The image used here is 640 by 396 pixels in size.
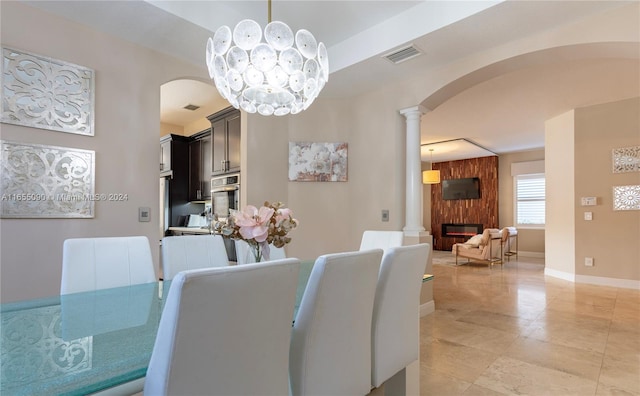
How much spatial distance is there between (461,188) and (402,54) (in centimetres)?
746

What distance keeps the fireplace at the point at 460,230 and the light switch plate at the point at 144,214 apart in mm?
8629

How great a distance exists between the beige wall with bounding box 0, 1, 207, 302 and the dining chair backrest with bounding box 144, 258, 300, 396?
7.24 feet

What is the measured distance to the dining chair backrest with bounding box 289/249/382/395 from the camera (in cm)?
110

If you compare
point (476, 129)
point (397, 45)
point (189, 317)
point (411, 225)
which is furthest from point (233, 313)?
point (476, 129)

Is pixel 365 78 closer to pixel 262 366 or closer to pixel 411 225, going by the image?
pixel 411 225

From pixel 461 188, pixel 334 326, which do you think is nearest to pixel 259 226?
pixel 334 326

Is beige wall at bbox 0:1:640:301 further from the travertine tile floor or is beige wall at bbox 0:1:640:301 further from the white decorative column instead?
the travertine tile floor

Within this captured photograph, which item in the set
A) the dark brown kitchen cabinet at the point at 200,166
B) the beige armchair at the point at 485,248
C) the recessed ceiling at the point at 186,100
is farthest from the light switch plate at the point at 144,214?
the beige armchair at the point at 485,248

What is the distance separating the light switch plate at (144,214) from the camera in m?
2.89

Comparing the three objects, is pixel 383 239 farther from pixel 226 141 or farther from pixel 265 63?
pixel 226 141

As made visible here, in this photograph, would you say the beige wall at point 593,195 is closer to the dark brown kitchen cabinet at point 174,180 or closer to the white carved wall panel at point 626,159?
the white carved wall panel at point 626,159

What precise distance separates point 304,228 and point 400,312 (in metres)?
2.56

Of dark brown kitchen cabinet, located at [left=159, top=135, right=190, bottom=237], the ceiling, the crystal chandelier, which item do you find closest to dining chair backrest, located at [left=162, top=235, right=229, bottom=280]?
the crystal chandelier

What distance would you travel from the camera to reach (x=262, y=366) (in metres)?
0.93
